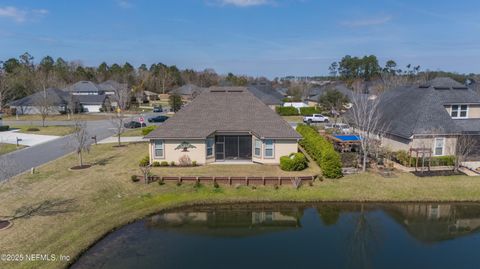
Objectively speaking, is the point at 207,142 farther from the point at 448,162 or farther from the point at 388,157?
the point at 448,162

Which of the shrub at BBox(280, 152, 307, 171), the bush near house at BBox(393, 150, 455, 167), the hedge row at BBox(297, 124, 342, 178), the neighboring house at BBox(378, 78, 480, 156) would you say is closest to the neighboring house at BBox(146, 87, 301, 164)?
the shrub at BBox(280, 152, 307, 171)

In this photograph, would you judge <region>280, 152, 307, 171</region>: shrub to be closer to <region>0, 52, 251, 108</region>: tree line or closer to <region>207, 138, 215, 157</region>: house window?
<region>207, 138, 215, 157</region>: house window

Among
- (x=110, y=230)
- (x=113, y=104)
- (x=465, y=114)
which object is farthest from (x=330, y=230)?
(x=113, y=104)

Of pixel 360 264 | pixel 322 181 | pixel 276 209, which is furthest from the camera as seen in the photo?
pixel 322 181

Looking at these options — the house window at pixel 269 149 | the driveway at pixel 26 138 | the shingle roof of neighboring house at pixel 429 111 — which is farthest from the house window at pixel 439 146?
the driveway at pixel 26 138

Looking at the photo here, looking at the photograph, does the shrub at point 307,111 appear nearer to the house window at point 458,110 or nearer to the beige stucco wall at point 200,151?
the house window at point 458,110
